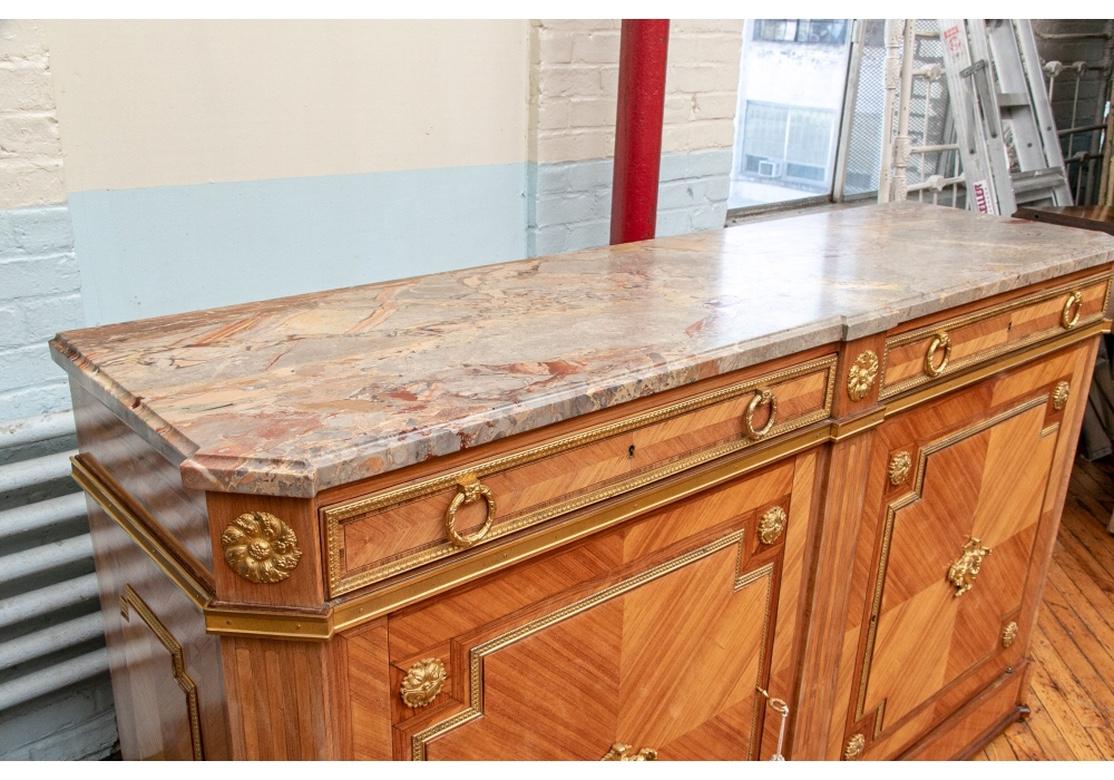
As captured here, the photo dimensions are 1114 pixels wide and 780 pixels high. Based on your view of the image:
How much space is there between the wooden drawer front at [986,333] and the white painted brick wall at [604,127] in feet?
3.71

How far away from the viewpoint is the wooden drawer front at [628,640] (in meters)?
1.34

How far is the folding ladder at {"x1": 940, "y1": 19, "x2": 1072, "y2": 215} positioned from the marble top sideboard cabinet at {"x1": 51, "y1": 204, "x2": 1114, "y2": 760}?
1.84m

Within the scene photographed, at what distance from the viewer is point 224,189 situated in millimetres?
2195

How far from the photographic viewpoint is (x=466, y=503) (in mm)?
1243

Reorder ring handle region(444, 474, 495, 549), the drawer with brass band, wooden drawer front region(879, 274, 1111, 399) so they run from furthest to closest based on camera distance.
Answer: the drawer with brass band → wooden drawer front region(879, 274, 1111, 399) → ring handle region(444, 474, 495, 549)

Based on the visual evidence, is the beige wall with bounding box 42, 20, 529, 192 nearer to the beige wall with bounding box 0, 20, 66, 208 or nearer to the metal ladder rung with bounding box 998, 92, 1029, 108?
the beige wall with bounding box 0, 20, 66, 208

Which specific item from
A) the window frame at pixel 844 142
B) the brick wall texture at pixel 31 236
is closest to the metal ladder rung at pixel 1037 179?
the window frame at pixel 844 142

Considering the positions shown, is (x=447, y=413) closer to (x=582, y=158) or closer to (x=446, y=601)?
(x=446, y=601)

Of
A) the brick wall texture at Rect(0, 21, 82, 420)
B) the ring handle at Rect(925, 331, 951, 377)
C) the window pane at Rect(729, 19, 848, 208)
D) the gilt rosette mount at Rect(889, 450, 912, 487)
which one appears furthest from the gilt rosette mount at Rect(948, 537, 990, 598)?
the window pane at Rect(729, 19, 848, 208)

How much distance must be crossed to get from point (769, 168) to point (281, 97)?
8.33 ft

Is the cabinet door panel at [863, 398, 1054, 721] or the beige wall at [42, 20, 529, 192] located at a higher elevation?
the beige wall at [42, 20, 529, 192]

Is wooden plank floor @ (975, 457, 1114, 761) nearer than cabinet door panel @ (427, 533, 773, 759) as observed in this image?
No

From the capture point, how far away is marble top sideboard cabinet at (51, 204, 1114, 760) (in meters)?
1.19

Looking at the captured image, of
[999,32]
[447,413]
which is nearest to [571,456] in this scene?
[447,413]
